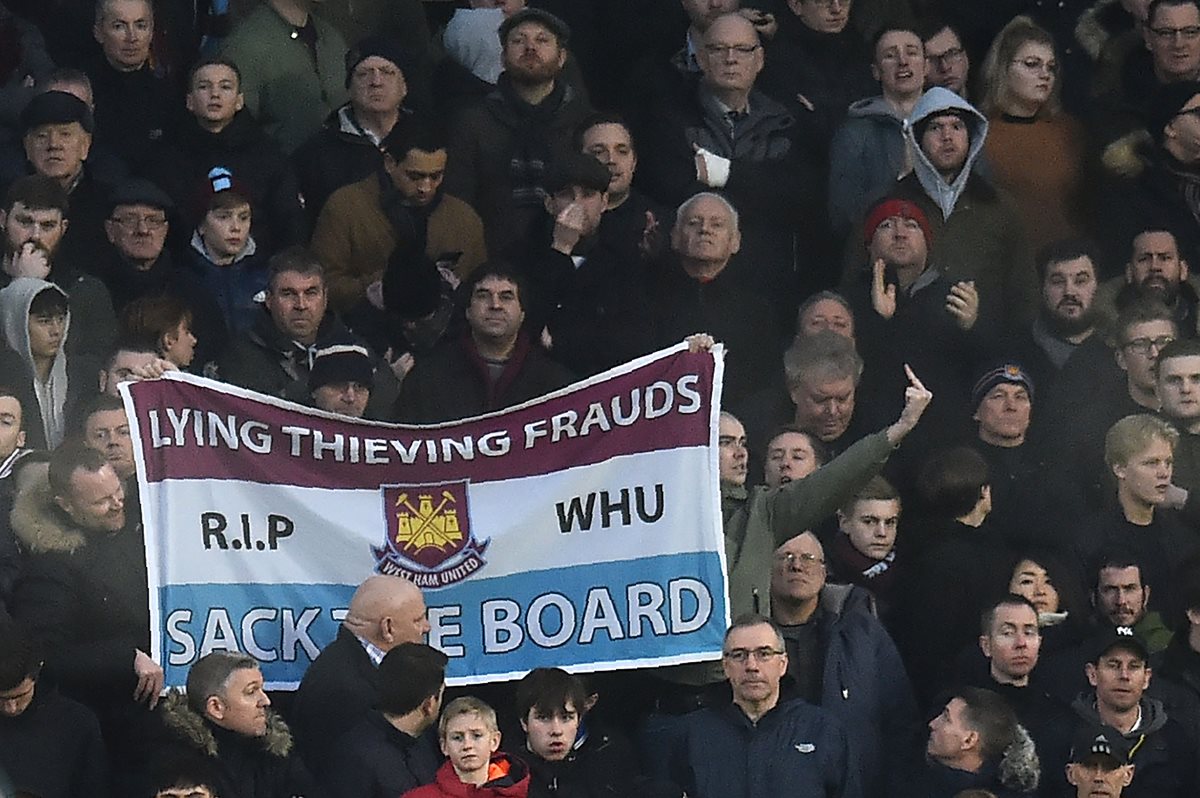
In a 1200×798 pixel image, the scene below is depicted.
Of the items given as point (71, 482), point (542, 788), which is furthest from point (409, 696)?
point (71, 482)

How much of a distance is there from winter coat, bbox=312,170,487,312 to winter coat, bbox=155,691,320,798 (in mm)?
2696

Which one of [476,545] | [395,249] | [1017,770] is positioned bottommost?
[1017,770]

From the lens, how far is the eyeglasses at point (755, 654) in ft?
38.1

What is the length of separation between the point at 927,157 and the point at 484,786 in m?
4.13

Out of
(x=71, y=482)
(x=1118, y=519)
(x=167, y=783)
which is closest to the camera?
(x=167, y=783)

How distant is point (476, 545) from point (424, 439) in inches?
15.5

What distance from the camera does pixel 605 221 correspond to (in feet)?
44.9

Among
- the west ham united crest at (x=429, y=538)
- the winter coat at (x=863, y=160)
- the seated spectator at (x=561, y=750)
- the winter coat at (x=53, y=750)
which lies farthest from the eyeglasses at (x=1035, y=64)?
the winter coat at (x=53, y=750)

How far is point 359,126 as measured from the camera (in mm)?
14086

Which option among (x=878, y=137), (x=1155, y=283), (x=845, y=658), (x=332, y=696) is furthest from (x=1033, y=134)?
(x=332, y=696)

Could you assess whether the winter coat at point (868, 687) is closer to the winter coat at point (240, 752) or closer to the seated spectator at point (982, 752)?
the seated spectator at point (982, 752)

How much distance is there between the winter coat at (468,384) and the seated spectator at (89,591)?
4.31 feet

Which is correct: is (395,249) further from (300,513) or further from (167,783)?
(167,783)

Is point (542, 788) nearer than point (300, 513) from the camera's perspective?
Yes
